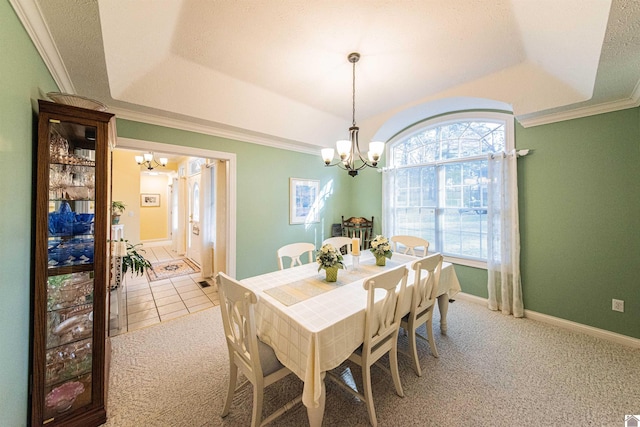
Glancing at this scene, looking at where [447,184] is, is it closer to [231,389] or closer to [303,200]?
[303,200]

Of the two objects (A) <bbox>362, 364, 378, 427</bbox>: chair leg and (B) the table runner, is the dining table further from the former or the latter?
(A) <bbox>362, 364, 378, 427</bbox>: chair leg

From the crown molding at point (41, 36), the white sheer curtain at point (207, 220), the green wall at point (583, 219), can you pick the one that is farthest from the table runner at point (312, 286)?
the white sheer curtain at point (207, 220)

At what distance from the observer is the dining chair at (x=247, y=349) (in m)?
1.29

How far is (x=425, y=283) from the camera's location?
2.02m

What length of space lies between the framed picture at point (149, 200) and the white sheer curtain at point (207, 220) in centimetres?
450

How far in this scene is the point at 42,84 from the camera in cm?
147

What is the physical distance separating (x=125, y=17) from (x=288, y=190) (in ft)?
8.97

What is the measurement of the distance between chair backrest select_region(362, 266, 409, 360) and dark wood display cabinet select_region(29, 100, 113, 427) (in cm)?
178

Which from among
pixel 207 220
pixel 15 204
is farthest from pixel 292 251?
pixel 207 220

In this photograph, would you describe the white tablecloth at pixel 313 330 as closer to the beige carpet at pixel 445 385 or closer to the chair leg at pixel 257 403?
the chair leg at pixel 257 403

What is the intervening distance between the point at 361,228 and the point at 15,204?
13.8 ft

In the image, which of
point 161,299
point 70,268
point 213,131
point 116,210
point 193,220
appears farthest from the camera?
point 193,220

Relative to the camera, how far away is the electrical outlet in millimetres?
2438

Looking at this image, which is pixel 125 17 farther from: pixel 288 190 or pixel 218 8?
pixel 288 190
